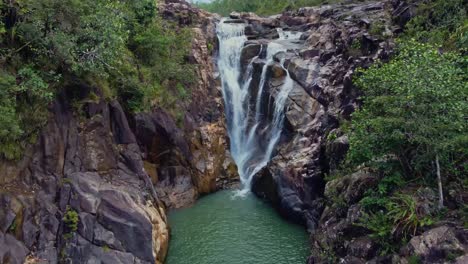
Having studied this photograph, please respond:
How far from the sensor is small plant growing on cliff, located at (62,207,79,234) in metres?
13.9

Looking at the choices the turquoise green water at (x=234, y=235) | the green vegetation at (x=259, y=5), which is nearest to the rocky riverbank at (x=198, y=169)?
the turquoise green water at (x=234, y=235)

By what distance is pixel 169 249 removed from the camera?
18.3 meters

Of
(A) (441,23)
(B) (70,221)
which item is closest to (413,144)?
(A) (441,23)

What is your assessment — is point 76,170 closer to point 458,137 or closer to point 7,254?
point 7,254

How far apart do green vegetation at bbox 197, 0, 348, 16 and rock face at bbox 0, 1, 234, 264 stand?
4235 cm

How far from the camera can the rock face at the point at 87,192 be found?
1277cm

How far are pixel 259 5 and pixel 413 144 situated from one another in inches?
2685

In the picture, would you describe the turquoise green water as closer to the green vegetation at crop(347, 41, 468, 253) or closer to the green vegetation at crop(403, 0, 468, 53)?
the green vegetation at crop(347, 41, 468, 253)

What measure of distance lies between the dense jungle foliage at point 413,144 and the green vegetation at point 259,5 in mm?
42958

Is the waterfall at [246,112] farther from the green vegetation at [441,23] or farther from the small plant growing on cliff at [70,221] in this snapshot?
the small plant growing on cliff at [70,221]

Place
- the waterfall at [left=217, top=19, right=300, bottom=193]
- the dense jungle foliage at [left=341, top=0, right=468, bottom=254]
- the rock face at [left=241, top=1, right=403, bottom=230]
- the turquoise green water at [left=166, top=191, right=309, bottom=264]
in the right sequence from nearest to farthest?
the dense jungle foliage at [left=341, top=0, right=468, bottom=254]
the turquoise green water at [left=166, top=191, right=309, bottom=264]
the rock face at [left=241, top=1, right=403, bottom=230]
the waterfall at [left=217, top=19, right=300, bottom=193]

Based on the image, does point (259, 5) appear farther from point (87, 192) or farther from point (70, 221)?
point (70, 221)

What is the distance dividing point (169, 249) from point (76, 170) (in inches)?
237

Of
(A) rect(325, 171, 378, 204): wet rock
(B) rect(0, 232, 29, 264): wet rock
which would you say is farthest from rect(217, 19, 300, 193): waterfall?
(B) rect(0, 232, 29, 264): wet rock
